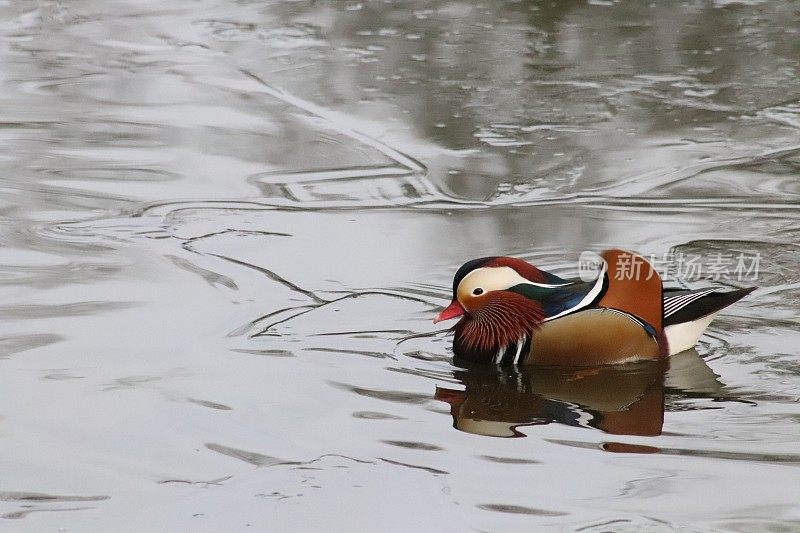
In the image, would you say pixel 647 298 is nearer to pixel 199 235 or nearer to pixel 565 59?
pixel 199 235

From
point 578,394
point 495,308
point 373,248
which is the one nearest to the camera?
point 578,394

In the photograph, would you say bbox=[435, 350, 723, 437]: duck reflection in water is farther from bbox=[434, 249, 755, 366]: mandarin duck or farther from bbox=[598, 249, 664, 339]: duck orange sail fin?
bbox=[598, 249, 664, 339]: duck orange sail fin

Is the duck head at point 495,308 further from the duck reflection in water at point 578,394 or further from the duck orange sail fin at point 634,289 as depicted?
the duck orange sail fin at point 634,289

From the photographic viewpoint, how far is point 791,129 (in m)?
8.86

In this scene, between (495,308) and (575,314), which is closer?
(575,314)

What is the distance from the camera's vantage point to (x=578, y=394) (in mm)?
5305

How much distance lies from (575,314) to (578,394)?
394 millimetres

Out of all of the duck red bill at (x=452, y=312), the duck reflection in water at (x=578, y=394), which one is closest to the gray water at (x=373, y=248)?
the duck reflection in water at (x=578, y=394)

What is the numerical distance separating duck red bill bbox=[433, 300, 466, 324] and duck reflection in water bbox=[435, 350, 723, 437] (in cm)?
24

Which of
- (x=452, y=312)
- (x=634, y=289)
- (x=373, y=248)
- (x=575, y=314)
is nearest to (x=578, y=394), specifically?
(x=575, y=314)

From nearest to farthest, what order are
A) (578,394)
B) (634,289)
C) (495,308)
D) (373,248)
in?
1. (578,394)
2. (634,289)
3. (495,308)
4. (373,248)

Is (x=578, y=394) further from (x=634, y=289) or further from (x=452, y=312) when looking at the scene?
(x=452, y=312)

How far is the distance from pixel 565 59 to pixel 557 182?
3.06 m

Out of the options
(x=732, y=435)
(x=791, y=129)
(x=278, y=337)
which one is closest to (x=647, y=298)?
(x=732, y=435)
